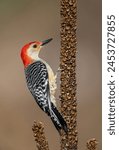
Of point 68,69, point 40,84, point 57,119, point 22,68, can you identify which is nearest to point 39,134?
point 68,69

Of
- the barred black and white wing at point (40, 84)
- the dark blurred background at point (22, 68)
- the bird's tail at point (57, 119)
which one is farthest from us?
the dark blurred background at point (22, 68)

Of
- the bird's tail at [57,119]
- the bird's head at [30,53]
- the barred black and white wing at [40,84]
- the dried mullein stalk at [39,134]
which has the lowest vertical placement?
the dried mullein stalk at [39,134]

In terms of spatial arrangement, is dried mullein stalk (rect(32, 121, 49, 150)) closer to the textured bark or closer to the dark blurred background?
the textured bark

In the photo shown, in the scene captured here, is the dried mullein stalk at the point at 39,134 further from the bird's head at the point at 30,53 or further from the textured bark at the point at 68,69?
the bird's head at the point at 30,53

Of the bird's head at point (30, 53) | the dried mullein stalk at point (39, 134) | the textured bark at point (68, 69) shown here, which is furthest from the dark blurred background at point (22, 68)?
the dried mullein stalk at point (39, 134)

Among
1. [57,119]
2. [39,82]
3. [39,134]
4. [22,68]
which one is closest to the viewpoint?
[39,134]

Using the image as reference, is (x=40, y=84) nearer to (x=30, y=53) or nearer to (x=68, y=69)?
(x=30, y=53)

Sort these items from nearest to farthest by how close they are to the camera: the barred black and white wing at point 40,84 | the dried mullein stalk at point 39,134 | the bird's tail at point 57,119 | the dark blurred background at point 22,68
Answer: the dried mullein stalk at point 39,134
the bird's tail at point 57,119
the barred black and white wing at point 40,84
the dark blurred background at point 22,68

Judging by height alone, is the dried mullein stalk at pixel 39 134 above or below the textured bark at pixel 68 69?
below

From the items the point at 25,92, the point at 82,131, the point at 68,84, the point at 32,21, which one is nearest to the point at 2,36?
the point at 32,21

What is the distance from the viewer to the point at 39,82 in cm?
142

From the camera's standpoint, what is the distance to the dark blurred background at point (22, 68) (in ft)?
5.22

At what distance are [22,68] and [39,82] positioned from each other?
16cm

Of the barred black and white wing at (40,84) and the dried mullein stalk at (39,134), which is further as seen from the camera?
the barred black and white wing at (40,84)
